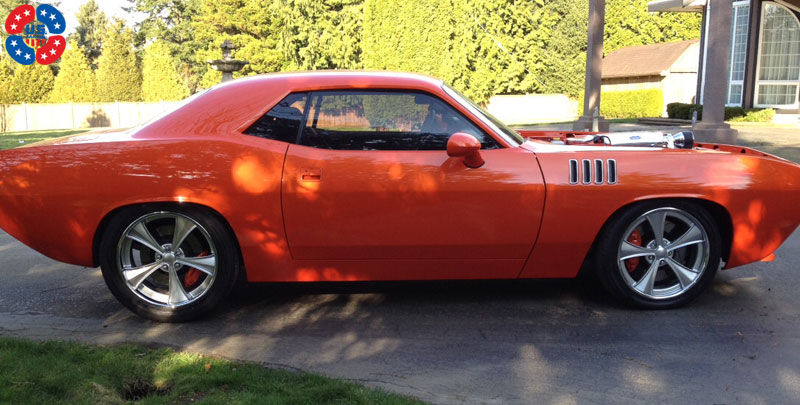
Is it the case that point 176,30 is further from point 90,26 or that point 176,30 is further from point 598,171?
point 598,171

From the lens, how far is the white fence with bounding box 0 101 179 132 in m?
40.8

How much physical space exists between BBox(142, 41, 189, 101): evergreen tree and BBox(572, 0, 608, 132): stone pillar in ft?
112

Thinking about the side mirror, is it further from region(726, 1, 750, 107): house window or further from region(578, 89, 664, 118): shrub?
region(578, 89, 664, 118): shrub

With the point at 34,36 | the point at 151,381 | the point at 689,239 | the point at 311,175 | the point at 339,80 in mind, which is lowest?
the point at 151,381

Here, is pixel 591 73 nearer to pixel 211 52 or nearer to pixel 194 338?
pixel 194 338

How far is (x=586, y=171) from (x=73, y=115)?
1770 inches

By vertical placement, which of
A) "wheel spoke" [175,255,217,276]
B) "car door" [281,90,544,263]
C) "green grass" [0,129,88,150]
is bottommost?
"green grass" [0,129,88,150]

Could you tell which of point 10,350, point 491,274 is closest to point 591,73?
point 491,274

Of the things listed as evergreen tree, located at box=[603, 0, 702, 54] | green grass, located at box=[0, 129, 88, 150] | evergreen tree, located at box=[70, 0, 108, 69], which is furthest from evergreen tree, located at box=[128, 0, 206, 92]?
evergreen tree, located at box=[603, 0, 702, 54]

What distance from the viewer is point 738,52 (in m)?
23.8

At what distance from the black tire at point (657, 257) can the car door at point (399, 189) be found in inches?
20.3

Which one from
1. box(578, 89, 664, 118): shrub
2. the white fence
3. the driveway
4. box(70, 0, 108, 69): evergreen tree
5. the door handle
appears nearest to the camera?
the driveway

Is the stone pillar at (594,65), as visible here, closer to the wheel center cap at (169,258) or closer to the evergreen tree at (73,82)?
the wheel center cap at (169,258)

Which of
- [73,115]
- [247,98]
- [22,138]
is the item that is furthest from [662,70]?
[247,98]
